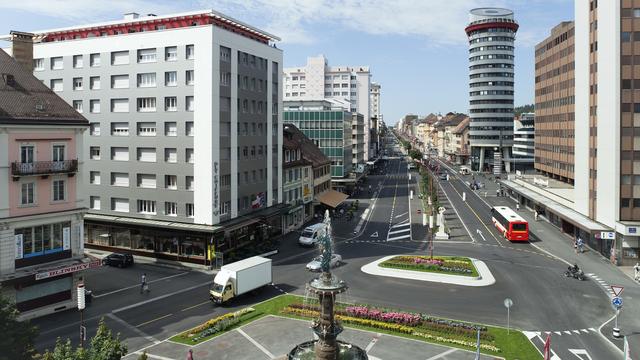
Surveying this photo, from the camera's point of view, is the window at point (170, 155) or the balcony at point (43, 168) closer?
the balcony at point (43, 168)

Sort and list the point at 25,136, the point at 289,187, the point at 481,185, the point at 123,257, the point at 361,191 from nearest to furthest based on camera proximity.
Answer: the point at 25,136 → the point at 123,257 → the point at 289,187 → the point at 361,191 → the point at 481,185

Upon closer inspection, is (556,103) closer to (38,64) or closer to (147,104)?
(147,104)

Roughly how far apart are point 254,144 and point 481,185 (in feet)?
293

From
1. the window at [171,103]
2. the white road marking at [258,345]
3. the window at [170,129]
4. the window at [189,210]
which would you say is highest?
the window at [171,103]

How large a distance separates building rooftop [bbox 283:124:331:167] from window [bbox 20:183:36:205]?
4153 centimetres

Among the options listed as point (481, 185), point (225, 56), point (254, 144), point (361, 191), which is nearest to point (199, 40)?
point (225, 56)

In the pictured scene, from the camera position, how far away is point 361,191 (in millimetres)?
126625

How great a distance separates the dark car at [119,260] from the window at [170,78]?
62.9 ft

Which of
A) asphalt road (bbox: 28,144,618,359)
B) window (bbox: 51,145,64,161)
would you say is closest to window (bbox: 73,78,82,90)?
window (bbox: 51,145,64,161)

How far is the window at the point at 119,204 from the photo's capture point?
199ft

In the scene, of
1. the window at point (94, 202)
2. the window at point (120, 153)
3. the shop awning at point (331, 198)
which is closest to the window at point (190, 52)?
the window at point (120, 153)

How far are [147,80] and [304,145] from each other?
3792 centimetres

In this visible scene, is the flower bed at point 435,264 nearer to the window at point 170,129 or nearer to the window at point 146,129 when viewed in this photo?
the window at point 170,129

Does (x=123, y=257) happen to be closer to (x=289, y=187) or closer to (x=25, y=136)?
(x=25, y=136)
